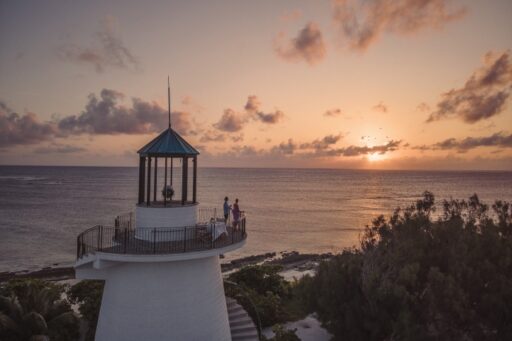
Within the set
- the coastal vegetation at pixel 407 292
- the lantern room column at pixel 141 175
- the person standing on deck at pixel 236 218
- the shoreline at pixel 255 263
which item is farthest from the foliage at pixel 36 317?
the shoreline at pixel 255 263

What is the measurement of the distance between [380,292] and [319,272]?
436 centimetres

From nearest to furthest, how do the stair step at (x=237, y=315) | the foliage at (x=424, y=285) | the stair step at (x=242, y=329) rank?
the foliage at (x=424, y=285) < the stair step at (x=242, y=329) < the stair step at (x=237, y=315)

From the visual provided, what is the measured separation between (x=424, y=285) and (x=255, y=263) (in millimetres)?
30808

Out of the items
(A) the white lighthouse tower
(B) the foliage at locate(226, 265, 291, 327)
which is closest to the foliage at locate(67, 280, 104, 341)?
(A) the white lighthouse tower

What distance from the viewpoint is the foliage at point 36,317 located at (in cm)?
1489

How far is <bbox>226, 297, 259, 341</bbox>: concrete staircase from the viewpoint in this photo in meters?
14.8

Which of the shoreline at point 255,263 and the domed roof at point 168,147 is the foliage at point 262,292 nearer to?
the domed roof at point 168,147

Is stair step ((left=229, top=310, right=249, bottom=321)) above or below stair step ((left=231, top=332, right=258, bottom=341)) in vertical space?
above

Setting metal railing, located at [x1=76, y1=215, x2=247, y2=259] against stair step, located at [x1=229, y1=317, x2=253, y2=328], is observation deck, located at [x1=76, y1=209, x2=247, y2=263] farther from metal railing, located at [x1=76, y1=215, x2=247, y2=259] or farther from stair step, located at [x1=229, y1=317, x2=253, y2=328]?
stair step, located at [x1=229, y1=317, x2=253, y2=328]

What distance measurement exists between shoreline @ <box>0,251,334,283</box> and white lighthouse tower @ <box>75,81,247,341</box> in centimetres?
2624

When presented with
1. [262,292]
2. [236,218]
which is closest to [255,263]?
[262,292]

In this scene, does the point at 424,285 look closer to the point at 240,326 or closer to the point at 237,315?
the point at 240,326

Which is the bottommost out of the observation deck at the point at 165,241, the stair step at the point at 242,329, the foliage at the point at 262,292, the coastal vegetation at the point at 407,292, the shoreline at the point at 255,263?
the shoreline at the point at 255,263

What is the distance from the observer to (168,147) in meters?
11.9
